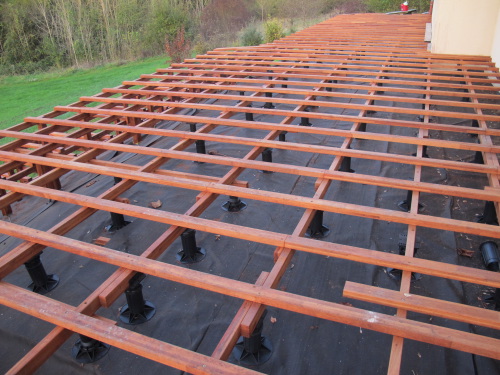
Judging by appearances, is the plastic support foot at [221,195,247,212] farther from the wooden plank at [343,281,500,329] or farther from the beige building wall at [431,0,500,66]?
the beige building wall at [431,0,500,66]

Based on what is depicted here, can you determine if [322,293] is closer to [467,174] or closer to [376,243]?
[376,243]

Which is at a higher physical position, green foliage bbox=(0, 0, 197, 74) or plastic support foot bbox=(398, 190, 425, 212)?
green foliage bbox=(0, 0, 197, 74)

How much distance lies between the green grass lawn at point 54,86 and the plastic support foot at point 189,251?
1163cm

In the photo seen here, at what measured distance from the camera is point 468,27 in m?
6.16

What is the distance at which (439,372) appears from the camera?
181 cm

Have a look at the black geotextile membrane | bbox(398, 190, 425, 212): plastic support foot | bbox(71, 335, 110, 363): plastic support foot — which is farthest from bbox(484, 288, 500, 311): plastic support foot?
bbox(71, 335, 110, 363): plastic support foot

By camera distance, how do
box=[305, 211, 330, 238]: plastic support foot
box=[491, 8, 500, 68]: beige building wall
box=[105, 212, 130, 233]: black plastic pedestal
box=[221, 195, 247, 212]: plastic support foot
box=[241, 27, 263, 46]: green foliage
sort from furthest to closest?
box=[241, 27, 263, 46]: green foliage → box=[491, 8, 500, 68]: beige building wall → box=[221, 195, 247, 212]: plastic support foot → box=[105, 212, 130, 233]: black plastic pedestal → box=[305, 211, 330, 238]: plastic support foot

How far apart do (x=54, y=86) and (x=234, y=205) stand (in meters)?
15.5

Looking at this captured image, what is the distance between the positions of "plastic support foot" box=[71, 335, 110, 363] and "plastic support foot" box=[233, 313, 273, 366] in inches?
26.8

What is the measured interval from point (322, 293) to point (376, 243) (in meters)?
0.66

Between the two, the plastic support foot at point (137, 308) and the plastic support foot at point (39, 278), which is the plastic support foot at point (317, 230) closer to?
the plastic support foot at point (137, 308)

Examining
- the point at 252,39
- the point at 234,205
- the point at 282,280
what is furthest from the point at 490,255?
the point at 252,39

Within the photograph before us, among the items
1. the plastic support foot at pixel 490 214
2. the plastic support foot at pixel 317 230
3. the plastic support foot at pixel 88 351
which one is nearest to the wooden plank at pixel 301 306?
the plastic support foot at pixel 88 351

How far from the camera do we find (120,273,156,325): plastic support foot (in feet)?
6.80
